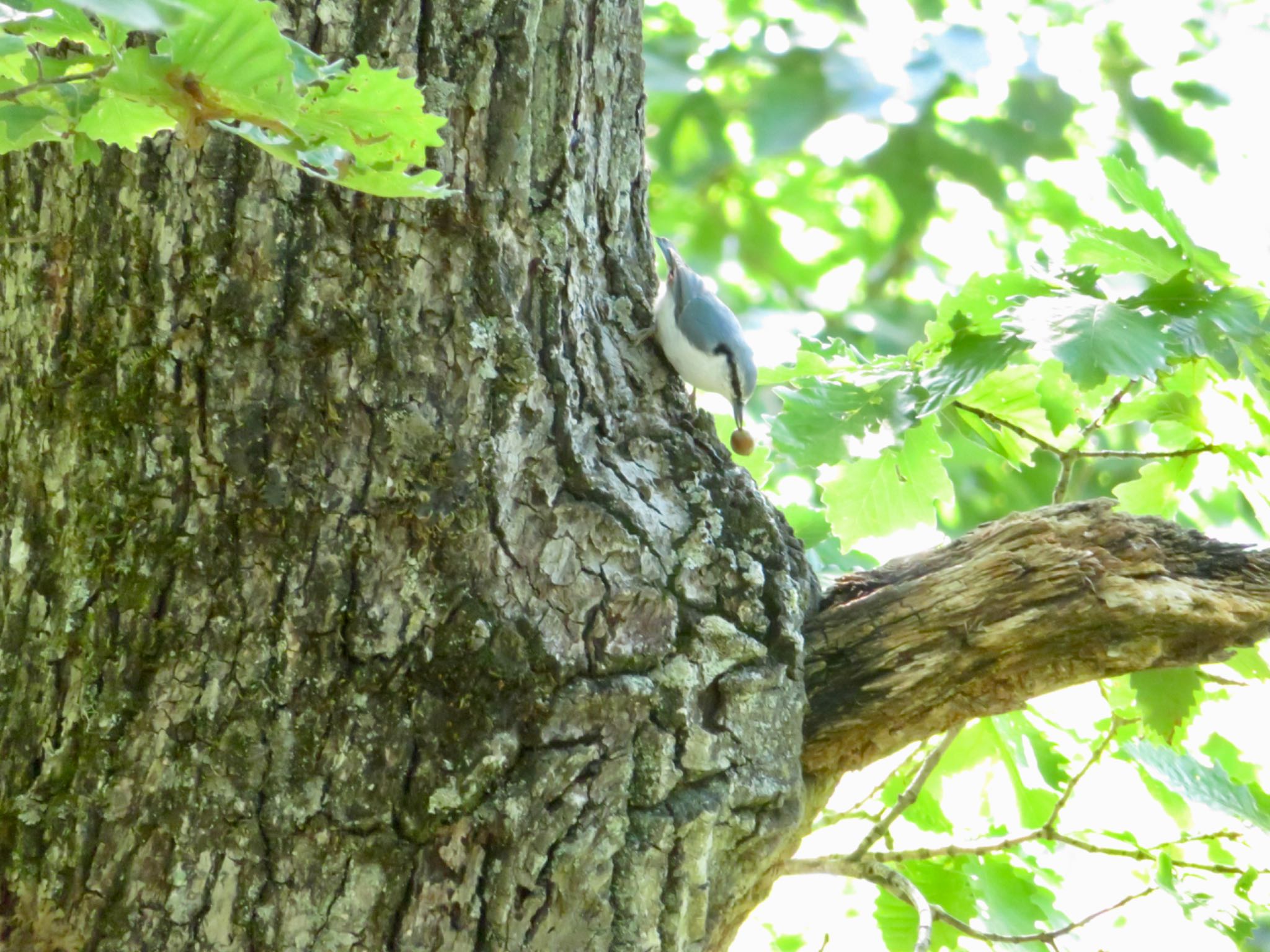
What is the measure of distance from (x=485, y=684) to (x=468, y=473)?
0.18 m

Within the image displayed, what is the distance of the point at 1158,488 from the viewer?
1396mm

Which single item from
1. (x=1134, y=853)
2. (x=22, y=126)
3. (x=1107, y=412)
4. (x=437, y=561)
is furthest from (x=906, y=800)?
(x=22, y=126)

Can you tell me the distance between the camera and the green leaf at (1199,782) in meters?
1.24

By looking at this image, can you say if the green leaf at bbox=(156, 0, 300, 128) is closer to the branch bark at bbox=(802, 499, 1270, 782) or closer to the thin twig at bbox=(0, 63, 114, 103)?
the thin twig at bbox=(0, 63, 114, 103)

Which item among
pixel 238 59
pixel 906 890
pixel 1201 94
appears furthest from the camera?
pixel 1201 94

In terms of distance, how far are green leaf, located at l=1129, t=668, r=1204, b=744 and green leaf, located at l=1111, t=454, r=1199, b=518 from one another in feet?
0.67

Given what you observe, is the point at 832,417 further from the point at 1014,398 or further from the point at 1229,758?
the point at 1229,758

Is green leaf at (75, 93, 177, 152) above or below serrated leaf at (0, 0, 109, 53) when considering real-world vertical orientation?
below

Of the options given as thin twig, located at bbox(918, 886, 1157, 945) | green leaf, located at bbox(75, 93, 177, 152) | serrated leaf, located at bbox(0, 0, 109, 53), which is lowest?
thin twig, located at bbox(918, 886, 1157, 945)

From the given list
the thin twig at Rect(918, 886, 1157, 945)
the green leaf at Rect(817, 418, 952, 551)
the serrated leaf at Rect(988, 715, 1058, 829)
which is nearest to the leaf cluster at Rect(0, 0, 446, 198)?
the green leaf at Rect(817, 418, 952, 551)

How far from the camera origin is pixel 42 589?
0.96m

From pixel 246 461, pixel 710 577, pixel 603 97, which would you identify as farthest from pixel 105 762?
pixel 603 97

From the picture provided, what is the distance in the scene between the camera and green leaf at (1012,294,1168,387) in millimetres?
1105

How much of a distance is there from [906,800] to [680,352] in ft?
1.93
